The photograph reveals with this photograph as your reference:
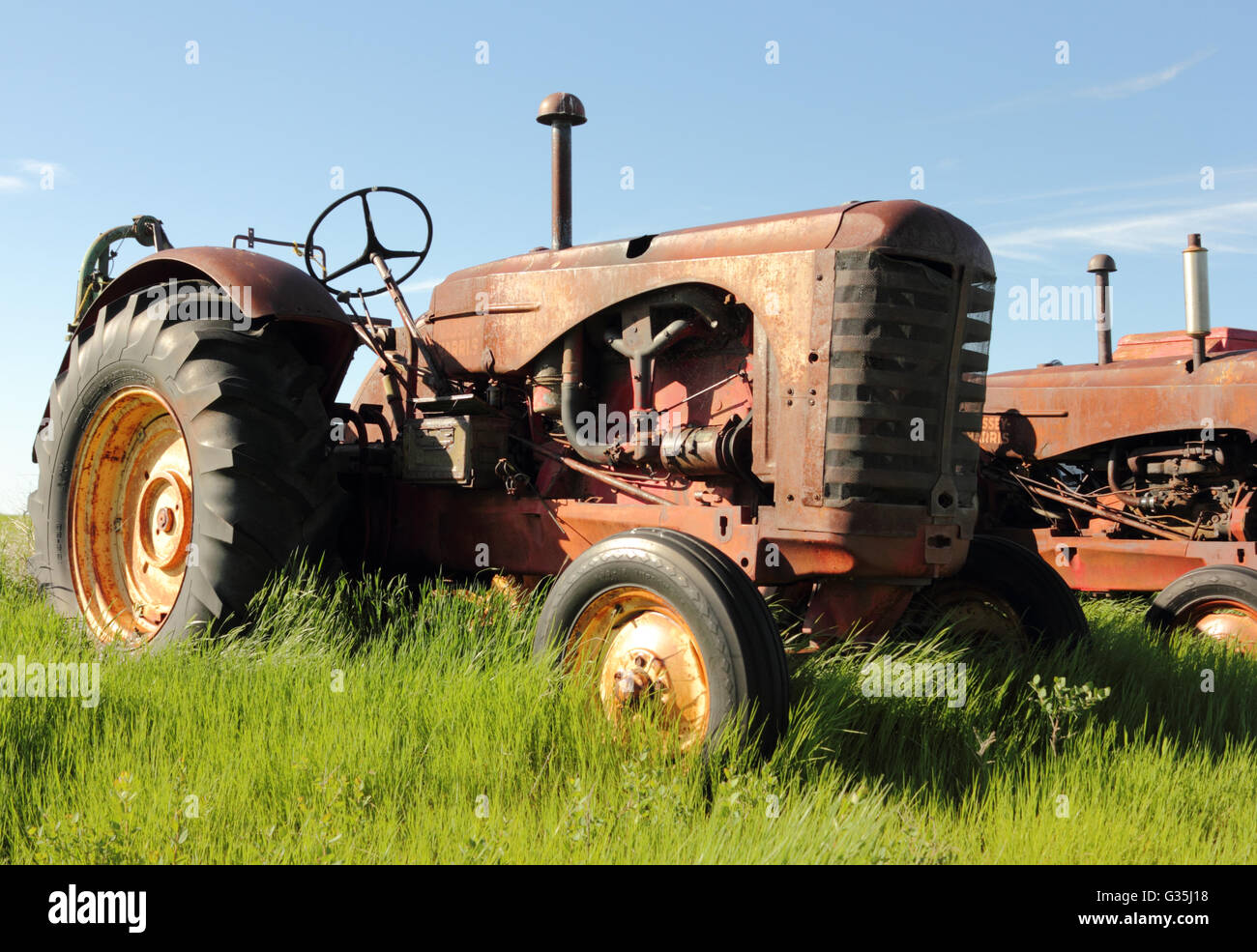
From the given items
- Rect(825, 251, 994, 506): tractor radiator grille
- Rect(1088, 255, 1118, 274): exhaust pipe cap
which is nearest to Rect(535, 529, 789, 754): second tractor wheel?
Rect(825, 251, 994, 506): tractor radiator grille

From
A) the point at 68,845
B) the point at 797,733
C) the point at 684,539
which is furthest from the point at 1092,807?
the point at 68,845

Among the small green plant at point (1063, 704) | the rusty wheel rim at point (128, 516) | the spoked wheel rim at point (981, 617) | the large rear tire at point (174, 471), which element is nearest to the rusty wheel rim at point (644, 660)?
the small green plant at point (1063, 704)

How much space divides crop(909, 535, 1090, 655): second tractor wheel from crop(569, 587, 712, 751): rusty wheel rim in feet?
5.11

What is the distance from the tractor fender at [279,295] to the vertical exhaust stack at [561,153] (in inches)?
39.5

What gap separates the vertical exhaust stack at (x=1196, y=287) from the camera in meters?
6.62

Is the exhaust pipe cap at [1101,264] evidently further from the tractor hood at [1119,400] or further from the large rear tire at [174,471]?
the large rear tire at [174,471]

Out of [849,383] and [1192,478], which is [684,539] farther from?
[1192,478]

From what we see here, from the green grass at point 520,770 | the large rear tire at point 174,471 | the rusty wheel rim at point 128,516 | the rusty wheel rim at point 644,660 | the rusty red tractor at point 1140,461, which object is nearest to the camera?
the green grass at point 520,770

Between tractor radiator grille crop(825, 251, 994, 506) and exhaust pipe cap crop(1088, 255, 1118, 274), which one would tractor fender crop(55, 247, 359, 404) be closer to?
tractor radiator grille crop(825, 251, 994, 506)

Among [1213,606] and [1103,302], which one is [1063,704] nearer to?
[1213,606]

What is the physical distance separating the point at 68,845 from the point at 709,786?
1.56 metres

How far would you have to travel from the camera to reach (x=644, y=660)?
3.30 meters

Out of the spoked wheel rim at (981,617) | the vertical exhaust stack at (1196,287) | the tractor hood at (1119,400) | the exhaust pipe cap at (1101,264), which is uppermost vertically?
the exhaust pipe cap at (1101,264)

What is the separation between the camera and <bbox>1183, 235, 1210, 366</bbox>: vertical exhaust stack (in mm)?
6617
